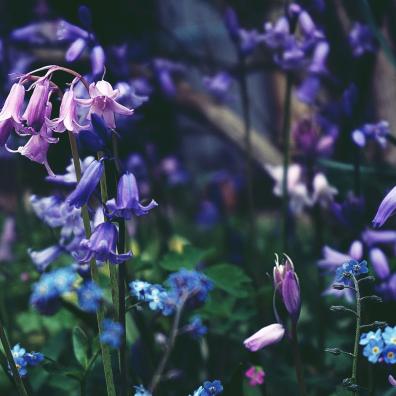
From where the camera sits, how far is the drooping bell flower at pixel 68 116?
5.12 feet

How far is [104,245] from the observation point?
1.51m

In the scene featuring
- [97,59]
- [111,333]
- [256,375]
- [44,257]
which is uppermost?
[97,59]

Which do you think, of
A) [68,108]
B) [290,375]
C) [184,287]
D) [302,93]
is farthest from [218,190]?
[68,108]

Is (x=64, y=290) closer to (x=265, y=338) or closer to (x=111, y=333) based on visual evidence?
(x=111, y=333)

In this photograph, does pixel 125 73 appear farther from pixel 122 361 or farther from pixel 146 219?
pixel 146 219

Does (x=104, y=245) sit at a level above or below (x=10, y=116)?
below

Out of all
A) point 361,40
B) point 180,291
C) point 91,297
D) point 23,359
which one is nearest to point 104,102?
point 91,297

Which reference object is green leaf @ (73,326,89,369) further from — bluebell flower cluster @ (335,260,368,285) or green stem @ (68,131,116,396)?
bluebell flower cluster @ (335,260,368,285)

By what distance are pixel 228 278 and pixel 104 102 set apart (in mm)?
862

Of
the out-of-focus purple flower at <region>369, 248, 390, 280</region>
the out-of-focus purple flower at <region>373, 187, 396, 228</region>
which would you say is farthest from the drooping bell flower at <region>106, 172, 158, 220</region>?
the out-of-focus purple flower at <region>369, 248, 390, 280</region>

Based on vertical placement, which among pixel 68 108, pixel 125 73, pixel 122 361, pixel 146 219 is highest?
pixel 68 108

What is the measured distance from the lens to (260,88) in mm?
7965

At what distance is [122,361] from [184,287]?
12.0 inches

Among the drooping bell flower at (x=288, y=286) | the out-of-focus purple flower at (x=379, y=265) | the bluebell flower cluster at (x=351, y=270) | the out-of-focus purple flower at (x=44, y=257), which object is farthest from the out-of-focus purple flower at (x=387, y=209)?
the out-of-focus purple flower at (x=44, y=257)
